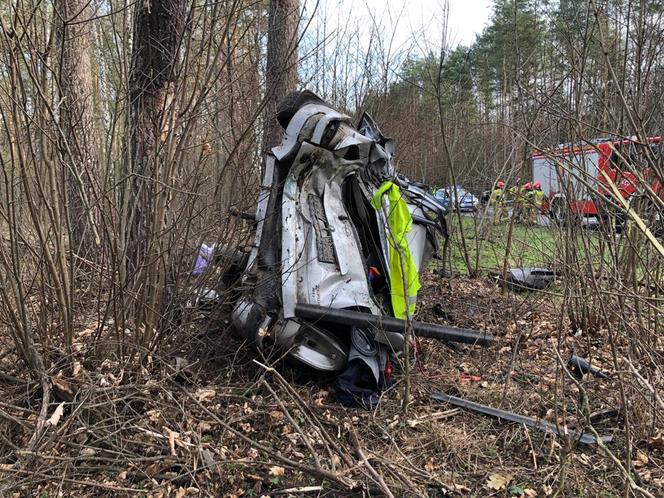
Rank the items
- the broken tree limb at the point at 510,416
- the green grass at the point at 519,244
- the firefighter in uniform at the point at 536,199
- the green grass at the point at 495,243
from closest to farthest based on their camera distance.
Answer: the broken tree limb at the point at 510,416 < the green grass at the point at 519,244 < the firefighter in uniform at the point at 536,199 < the green grass at the point at 495,243

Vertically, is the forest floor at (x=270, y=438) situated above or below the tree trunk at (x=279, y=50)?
below

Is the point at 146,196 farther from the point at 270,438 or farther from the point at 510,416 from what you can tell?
the point at 510,416

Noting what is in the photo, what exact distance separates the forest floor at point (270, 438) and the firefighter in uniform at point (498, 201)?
349 cm

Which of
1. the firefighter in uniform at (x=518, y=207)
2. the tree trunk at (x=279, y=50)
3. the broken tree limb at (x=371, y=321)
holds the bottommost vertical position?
the broken tree limb at (x=371, y=321)

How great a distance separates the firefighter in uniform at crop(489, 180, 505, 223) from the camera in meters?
6.64

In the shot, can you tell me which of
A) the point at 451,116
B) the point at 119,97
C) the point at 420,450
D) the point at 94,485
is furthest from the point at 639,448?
the point at 451,116

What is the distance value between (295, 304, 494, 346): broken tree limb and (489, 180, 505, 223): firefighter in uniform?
3911mm

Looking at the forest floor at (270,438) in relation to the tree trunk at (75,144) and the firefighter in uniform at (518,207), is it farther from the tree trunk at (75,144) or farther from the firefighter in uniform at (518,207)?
the firefighter in uniform at (518,207)

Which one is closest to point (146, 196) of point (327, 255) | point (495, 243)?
point (327, 255)

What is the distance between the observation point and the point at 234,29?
2.99 metres

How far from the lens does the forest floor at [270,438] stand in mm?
2271

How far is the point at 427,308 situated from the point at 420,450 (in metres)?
2.41

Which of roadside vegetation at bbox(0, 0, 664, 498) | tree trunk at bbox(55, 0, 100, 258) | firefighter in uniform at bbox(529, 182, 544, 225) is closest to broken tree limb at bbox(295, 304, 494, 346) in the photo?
roadside vegetation at bbox(0, 0, 664, 498)

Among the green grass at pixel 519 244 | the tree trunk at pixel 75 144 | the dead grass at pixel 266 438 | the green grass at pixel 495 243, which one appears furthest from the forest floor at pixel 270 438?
the green grass at pixel 495 243
